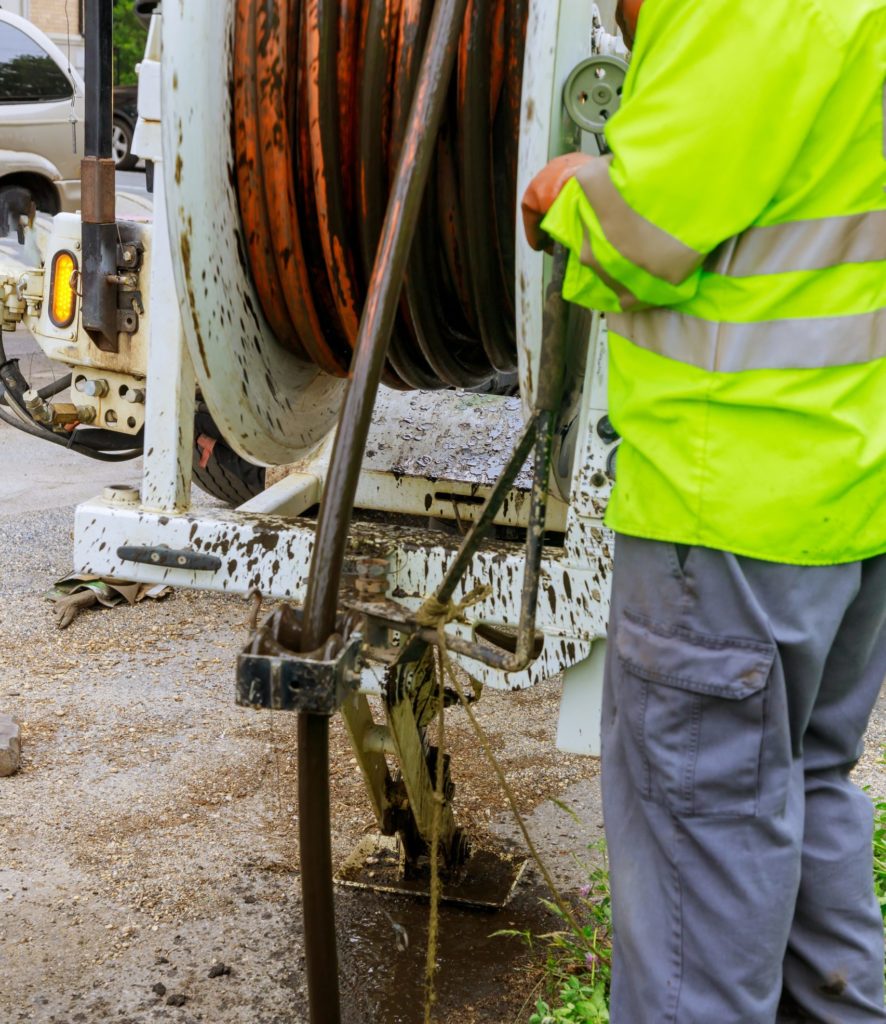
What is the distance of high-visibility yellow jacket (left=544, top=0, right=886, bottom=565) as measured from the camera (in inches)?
61.2

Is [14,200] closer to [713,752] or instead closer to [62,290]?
[62,290]

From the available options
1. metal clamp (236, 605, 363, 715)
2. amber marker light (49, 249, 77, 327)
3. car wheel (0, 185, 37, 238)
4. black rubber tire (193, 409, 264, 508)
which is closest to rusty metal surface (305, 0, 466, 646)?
metal clamp (236, 605, 363, 715)

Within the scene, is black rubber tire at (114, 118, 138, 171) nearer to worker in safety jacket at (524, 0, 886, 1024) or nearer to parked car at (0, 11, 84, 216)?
parked car at (0, 11, 84, 216)

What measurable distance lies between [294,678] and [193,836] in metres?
1.74

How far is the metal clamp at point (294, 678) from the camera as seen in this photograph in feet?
5.46

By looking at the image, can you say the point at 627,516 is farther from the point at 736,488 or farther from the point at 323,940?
the point at 323,940

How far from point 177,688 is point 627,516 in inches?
104

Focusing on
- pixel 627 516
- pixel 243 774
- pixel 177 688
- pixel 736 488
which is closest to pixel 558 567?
pixel 627 516

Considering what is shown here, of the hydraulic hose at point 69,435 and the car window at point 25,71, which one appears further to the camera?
the car window at point 25,71

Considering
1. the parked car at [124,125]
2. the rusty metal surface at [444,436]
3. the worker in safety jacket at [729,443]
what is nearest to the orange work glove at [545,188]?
the worker in safety jacket at [729,443]

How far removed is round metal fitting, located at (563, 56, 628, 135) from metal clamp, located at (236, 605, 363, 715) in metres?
0.88

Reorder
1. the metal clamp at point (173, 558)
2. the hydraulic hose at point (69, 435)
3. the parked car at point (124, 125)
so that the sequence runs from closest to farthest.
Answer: the metal clamp at point (173, 558), the hydraulic hose at point (69, 435), the parked car at point (124, 125)

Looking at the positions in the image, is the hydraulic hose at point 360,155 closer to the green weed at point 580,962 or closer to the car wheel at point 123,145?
the green weed at point 580,962

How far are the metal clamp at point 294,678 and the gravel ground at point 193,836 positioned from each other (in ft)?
3.79
